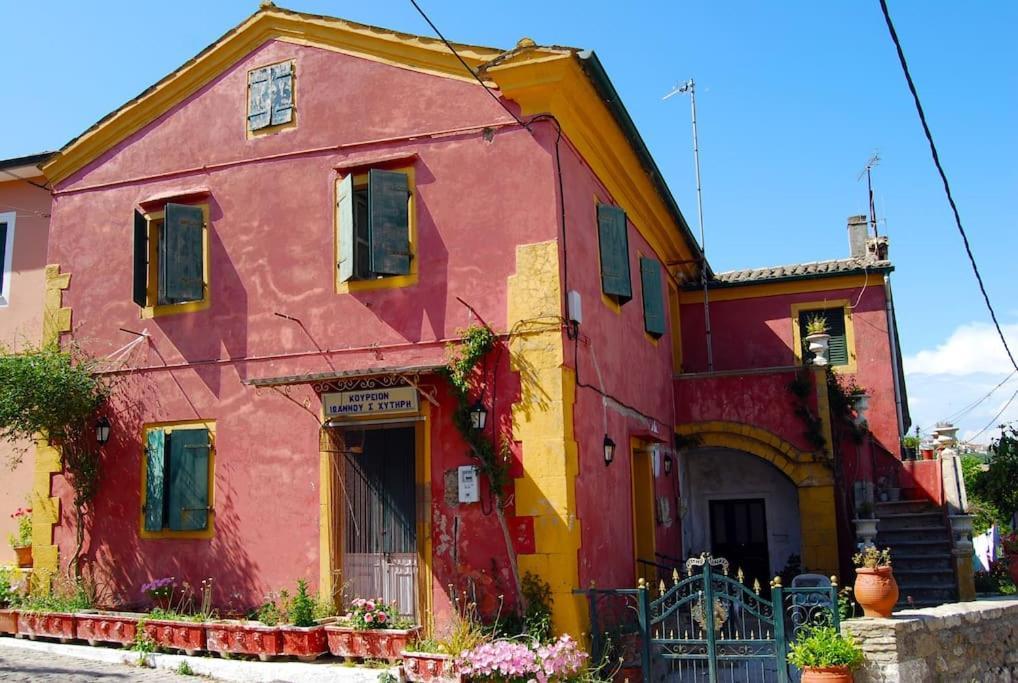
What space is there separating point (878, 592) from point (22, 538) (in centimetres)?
1114

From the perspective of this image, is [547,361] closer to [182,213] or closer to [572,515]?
[572,515]

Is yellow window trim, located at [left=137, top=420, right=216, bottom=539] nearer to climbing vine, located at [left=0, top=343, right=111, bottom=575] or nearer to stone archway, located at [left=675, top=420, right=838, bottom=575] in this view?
climbing vine, located at [left=0, top=343, right=111, bottom=575]

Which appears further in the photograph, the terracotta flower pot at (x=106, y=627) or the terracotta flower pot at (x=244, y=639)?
the terracotta flower pot at (x=106, y=627)

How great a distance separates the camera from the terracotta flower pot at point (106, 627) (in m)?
10.5

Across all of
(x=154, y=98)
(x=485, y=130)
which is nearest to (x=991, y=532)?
(x=485, y=130)

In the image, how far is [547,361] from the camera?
995 centimetres

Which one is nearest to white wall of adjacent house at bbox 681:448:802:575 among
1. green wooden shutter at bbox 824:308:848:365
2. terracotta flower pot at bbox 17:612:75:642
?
green wooden shutter at bbox 824:308:848:365

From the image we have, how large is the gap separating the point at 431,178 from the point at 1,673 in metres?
6.85

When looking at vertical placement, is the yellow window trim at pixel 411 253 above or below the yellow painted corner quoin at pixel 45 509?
above

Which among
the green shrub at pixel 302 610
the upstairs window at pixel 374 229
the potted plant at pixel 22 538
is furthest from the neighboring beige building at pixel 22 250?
the green shrub at pixel 302 610

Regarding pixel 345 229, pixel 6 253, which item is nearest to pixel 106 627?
pixel 345 229

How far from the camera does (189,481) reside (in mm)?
11555

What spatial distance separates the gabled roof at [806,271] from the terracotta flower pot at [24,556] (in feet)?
41.4

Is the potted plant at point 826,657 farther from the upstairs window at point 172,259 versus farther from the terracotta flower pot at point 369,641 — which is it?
the upstairs window at point 172,259
